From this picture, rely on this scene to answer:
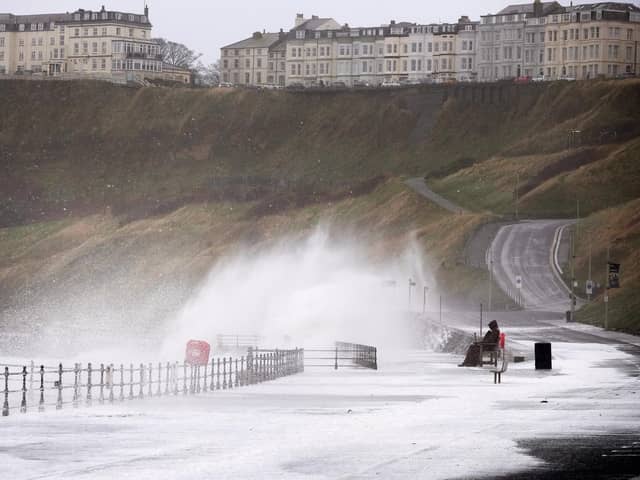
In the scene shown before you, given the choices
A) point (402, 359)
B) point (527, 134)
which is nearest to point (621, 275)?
point (402, 359)

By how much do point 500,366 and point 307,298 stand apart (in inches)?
1583

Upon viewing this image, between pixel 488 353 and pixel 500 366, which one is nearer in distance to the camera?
pixel 500 366

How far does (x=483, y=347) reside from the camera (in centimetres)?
4853

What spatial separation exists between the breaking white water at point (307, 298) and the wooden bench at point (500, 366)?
24193mm

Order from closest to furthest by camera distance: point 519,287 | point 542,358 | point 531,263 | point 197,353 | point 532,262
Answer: point 542,358 < point 197,353 < point 519,287 < point 531,263 < point 532,262

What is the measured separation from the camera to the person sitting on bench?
4675 cm

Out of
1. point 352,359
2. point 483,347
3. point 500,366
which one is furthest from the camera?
point 352,359

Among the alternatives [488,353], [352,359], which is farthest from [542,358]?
[352,359]

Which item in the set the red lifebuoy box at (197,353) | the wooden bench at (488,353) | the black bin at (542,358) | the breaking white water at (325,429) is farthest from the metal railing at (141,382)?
the black bin at (542,358)

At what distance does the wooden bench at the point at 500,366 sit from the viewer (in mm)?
42169

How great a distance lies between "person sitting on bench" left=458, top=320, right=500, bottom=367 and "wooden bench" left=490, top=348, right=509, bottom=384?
1.12 feet

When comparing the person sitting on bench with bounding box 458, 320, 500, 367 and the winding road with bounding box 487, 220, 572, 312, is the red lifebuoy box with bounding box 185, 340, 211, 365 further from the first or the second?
the winding road with bounding box 487, 220, 572, 312

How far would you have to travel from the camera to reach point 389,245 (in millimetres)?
135750

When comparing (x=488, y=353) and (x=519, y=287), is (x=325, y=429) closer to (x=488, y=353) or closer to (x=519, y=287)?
(x=488, y=353)
